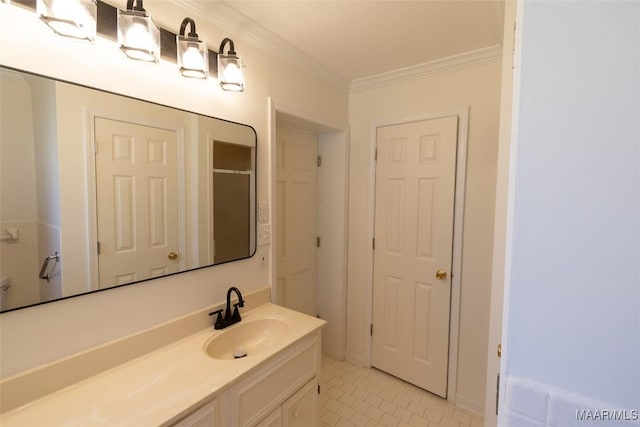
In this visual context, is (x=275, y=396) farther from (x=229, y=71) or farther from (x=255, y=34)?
(x=255, y=34)

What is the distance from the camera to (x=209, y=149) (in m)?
1.43

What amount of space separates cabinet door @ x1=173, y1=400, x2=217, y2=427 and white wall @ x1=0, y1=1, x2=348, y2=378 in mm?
449

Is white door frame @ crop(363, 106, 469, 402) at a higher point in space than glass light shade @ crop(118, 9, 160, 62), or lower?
lower

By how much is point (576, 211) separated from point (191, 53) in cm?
139

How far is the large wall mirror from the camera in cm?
89

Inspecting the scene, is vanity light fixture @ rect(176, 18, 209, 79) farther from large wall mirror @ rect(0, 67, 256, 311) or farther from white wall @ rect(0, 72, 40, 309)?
white wall @ rect(0, 72, 40, 309)

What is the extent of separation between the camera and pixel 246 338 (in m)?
1.48

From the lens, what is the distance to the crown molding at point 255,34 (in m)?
1.34

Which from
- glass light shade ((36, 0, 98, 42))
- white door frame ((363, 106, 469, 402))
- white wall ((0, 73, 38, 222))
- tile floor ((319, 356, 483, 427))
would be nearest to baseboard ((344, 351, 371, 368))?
tile floor ((319, 356, 483, 427))

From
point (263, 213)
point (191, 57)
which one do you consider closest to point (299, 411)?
point (263, 213)

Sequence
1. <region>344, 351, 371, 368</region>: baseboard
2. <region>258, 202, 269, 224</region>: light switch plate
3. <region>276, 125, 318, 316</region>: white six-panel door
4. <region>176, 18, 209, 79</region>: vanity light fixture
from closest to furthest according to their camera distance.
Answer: <region>176, 18, 209, 79</region>: vanity light fixture < <region>258, 202, 269, 224</region>: light switch plate < <region>276, 125, 318, 316</region>: white six-panel door < <region>344, 351, 371, 368</region>: baseboard

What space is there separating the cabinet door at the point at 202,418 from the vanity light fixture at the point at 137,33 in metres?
1.26

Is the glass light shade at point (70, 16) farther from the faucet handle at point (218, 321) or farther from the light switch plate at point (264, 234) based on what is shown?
the faucet handle at point (218, 321)

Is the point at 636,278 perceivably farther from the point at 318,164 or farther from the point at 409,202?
the point at 318,164
